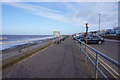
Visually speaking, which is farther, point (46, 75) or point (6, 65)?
point (6, 65)

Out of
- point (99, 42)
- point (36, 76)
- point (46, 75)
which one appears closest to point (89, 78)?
point (46, 75)

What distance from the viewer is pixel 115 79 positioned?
355 cm

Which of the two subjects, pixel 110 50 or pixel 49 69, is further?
pixel 110 50

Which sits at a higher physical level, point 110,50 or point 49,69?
point 110,50

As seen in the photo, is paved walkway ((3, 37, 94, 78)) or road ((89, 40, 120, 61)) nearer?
paved walkway ((3, 37, 94, 78))

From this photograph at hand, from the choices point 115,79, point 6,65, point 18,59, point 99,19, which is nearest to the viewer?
point 115,79

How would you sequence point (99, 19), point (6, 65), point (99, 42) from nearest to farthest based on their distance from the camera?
1. point (6, 65)
2. point (99, 42)
3. point (99, 19)

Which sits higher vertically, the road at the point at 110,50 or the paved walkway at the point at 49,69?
the road at the point at 110,50

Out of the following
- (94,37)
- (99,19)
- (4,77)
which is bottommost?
(4,77)

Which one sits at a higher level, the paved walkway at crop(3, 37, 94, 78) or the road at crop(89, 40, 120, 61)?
the road at crop(89, 40, 120, 61)

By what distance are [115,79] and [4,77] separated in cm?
414

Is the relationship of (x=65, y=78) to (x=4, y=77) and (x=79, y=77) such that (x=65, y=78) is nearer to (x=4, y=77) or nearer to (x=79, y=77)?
(x=79, y=77)

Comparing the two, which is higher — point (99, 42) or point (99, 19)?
point (99, 19)

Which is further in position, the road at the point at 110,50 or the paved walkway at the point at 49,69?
the road at the point at 110,50
